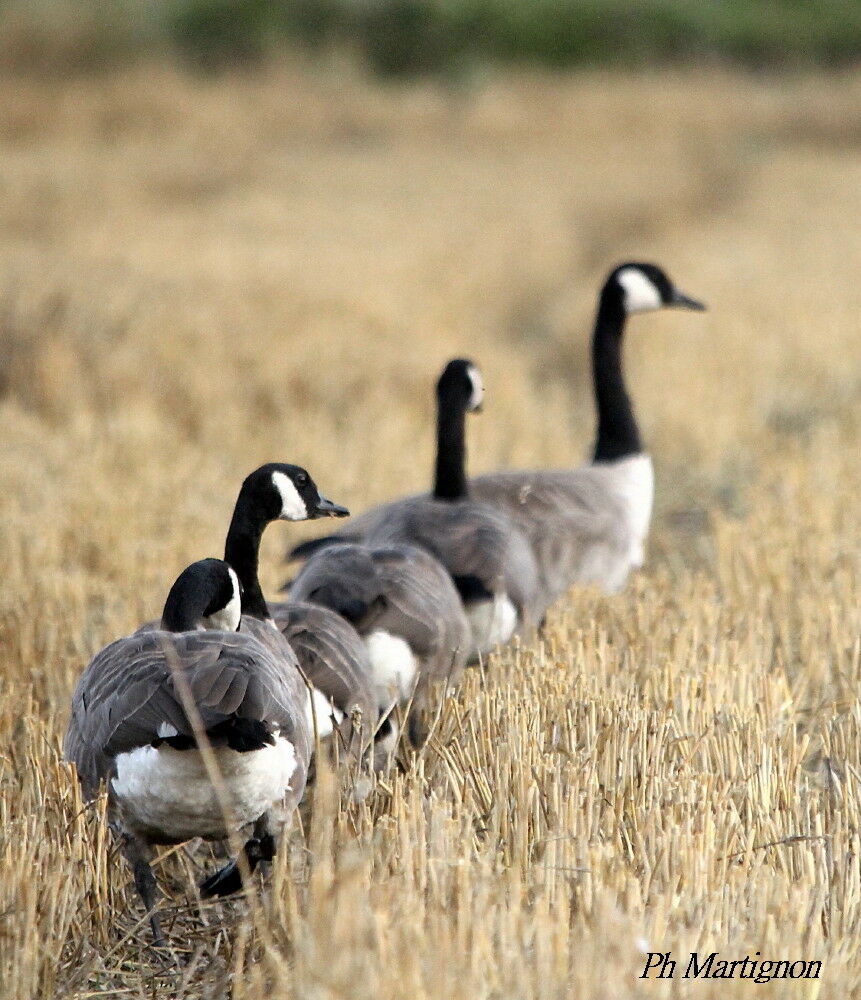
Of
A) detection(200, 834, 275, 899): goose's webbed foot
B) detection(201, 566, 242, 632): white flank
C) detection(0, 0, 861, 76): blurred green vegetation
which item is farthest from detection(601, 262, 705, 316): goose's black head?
detection(0, 0, 861, 76): blurred green vegetation

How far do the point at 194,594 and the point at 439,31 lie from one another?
179ft

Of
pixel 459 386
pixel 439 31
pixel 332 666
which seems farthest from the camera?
pixel 439 31

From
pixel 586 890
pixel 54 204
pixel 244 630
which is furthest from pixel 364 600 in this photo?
pixel 54 204

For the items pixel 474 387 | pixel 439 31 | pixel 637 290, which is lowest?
pixel 474 387

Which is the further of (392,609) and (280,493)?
(392,609)

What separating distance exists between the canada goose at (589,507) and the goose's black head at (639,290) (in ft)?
1.91

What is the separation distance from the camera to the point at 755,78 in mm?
51625

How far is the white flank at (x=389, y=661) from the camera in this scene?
5188 mm

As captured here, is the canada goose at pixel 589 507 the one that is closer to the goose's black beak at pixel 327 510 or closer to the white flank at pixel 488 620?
the white flank at pixel 488 620

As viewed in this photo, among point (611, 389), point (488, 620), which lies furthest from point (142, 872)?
point (611, 389)

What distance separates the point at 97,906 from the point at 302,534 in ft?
15.8

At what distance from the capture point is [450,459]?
6625 millimetres

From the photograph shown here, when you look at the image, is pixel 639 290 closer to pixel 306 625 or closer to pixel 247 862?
pixel 306 625

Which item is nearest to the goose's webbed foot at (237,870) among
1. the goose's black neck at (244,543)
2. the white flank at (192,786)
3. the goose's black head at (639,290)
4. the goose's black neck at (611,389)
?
the white flank at (192,786)
